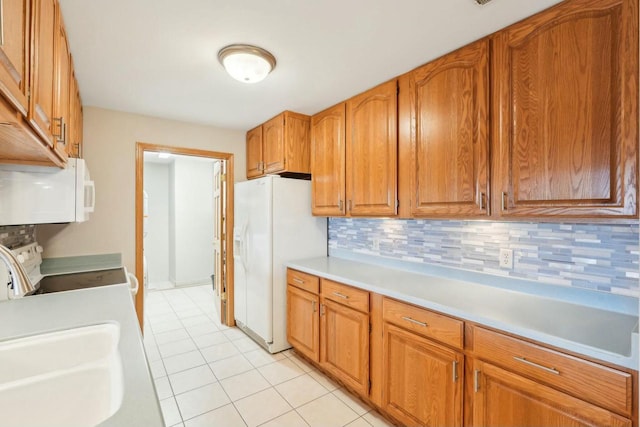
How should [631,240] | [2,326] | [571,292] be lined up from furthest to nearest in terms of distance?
[571,292], [631,240], [2,326]

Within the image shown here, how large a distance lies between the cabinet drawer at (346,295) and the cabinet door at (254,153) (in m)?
1.47

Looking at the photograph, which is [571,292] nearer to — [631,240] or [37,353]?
[631,240]

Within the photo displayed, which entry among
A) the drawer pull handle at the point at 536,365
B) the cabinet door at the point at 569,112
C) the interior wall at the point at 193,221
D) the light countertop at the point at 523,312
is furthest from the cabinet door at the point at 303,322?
the interior wall at the point at 193,221

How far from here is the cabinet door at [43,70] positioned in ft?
2.98

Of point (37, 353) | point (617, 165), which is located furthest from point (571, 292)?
point (37, 353)

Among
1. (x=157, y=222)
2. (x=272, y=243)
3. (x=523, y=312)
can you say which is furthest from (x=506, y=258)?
(x=157, y=222)

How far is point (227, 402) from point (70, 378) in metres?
1.38

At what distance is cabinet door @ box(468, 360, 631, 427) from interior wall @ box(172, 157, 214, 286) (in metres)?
4.84

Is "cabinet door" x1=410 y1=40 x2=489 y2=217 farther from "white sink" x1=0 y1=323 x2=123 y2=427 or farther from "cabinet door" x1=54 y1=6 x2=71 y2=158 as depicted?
"cabinet door" x1=54 y1=6 x2=71 y2=158

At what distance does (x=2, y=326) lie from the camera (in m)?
1.17

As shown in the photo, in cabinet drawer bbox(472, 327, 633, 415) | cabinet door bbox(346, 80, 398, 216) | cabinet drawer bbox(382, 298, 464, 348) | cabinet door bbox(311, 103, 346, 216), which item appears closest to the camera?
cabinet drawer bbox(472, 327, 633, 415)

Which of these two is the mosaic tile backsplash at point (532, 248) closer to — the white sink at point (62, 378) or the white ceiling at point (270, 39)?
the white ceiling at point (270, 39)

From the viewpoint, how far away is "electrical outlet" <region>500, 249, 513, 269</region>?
1.73 m

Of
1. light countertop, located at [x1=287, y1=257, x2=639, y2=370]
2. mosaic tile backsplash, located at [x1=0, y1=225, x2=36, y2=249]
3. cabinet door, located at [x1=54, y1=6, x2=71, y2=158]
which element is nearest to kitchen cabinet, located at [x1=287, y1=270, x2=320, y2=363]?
light countertop, located at [x1=287, y1=257, x2=639, y2=370]
